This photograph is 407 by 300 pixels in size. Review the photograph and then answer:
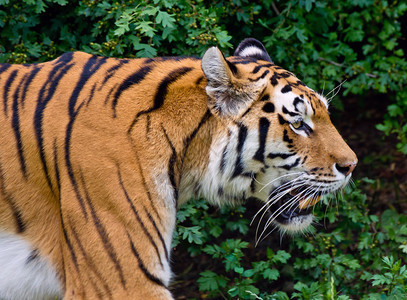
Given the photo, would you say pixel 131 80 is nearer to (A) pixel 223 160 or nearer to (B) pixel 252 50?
(A) pixel 223 160

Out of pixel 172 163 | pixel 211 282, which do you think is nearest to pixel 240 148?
pixel 172 163

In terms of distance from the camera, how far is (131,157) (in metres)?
Answer: 2.63

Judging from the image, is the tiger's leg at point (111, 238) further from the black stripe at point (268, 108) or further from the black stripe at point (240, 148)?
the black stripe at point (268, 108)

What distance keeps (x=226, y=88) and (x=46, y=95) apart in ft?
2.67

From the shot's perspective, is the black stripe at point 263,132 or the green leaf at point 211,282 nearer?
the black stripe at point 263,132

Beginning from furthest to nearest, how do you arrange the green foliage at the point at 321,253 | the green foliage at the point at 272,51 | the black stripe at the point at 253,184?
the green foliage at the point at 321,253, the green foliage at the point at 272,51, the black stripe at the point at 253,184

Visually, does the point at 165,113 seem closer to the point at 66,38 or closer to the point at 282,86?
the point at 282,86

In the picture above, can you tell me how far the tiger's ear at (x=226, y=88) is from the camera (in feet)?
8.66

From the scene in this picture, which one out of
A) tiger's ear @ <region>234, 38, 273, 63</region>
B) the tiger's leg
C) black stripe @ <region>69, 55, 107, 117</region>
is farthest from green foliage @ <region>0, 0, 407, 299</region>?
the tiger's leg

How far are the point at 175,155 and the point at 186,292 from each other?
7.07 ft

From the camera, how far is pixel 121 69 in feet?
9.36

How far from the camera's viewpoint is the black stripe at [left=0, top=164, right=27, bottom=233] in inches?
107

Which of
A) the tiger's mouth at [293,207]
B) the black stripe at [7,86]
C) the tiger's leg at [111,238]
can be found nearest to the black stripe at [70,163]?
the tiger's leg at [111,238]

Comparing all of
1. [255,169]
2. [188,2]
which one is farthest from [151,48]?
[255,169]
